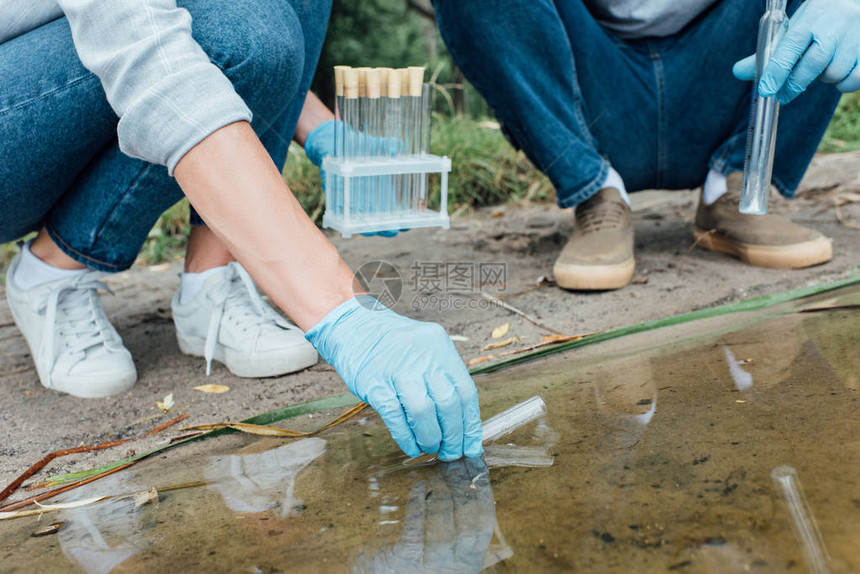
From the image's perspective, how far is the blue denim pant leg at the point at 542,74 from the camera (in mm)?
1867

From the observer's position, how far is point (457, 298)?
196 cm

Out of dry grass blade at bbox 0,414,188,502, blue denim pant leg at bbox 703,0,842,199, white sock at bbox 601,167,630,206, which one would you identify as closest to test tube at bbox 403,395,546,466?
dry grass blade at bbox 0,414,188,502

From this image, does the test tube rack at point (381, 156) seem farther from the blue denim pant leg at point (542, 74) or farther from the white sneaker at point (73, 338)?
the white sneaker at point (73, 338)

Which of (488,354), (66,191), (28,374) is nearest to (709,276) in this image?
(488,354)

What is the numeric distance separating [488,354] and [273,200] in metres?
0.70

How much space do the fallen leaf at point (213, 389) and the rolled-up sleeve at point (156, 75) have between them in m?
0.58

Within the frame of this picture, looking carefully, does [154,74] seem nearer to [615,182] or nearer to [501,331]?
[501,331]

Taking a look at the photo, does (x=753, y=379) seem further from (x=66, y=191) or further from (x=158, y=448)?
(x=66, y=191)

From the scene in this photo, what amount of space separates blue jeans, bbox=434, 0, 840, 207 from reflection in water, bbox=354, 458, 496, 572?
123 centimetres

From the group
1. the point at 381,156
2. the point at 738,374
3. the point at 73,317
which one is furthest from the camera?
the point at 381,156

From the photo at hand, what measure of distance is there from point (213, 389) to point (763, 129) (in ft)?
3.96

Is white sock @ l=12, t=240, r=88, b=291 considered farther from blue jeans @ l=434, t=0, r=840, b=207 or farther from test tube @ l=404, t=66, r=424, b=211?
blue jeans @ l=434, t=0, r=840, b=207

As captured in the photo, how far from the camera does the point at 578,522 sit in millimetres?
795

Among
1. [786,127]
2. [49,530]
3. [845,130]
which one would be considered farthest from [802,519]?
[845,130]
